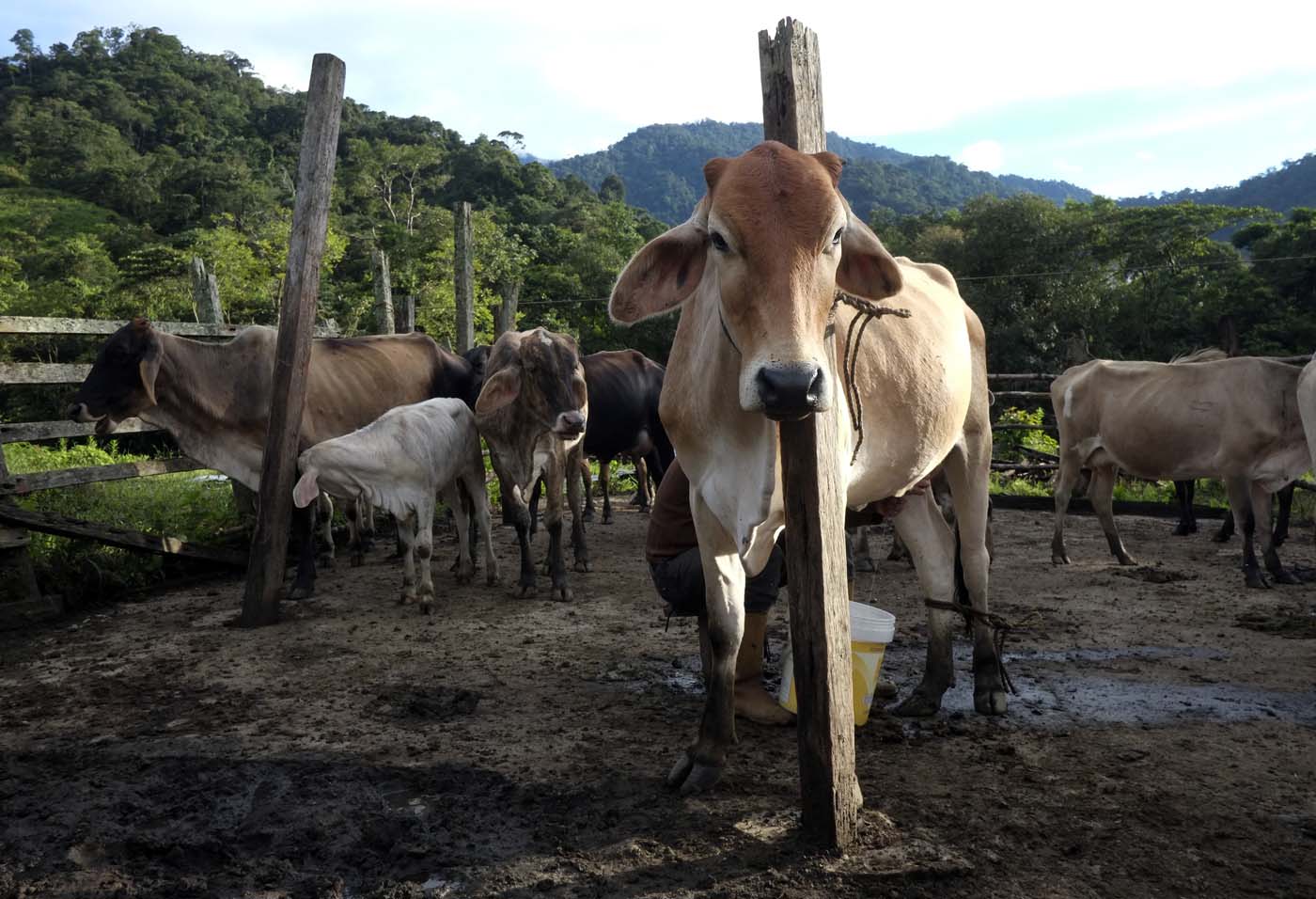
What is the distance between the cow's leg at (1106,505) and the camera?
8023 millimetres

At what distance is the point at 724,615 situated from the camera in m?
3.33

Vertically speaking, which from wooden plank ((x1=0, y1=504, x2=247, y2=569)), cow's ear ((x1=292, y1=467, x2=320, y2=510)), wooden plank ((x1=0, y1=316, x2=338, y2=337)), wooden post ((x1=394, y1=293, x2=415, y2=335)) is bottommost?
wooden plank ((x1=0, y1=504, x2=247, y2=569))

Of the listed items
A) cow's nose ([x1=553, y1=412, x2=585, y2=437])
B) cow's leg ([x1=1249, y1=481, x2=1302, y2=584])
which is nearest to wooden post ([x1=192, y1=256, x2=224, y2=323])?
cow's nose ([x1=553, y1=412, x2=585, y2=437])

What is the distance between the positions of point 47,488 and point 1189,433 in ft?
30.6

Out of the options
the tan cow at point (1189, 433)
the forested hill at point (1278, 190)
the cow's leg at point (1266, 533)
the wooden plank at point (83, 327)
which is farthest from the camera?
the forested hill at point (1278, 190)

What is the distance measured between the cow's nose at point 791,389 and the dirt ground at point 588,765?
4.45 feet

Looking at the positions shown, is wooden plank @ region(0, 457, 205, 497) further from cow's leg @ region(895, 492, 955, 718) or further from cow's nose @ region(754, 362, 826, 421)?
cow's nose @ region(754, 362, 826, 421)

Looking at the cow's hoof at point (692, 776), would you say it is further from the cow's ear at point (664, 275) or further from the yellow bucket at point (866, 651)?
the cow's ear at point (664, 275)

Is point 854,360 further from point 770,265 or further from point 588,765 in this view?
point 588,765

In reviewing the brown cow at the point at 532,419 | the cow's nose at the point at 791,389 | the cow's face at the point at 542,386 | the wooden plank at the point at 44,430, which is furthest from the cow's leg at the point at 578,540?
the cow's nose at the point at 791,389

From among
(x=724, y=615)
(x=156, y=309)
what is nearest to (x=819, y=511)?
(x=724, y=615)

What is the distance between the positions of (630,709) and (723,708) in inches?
40.3

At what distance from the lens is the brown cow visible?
6.86 meters

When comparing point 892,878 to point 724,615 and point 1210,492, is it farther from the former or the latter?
point 1210,492
